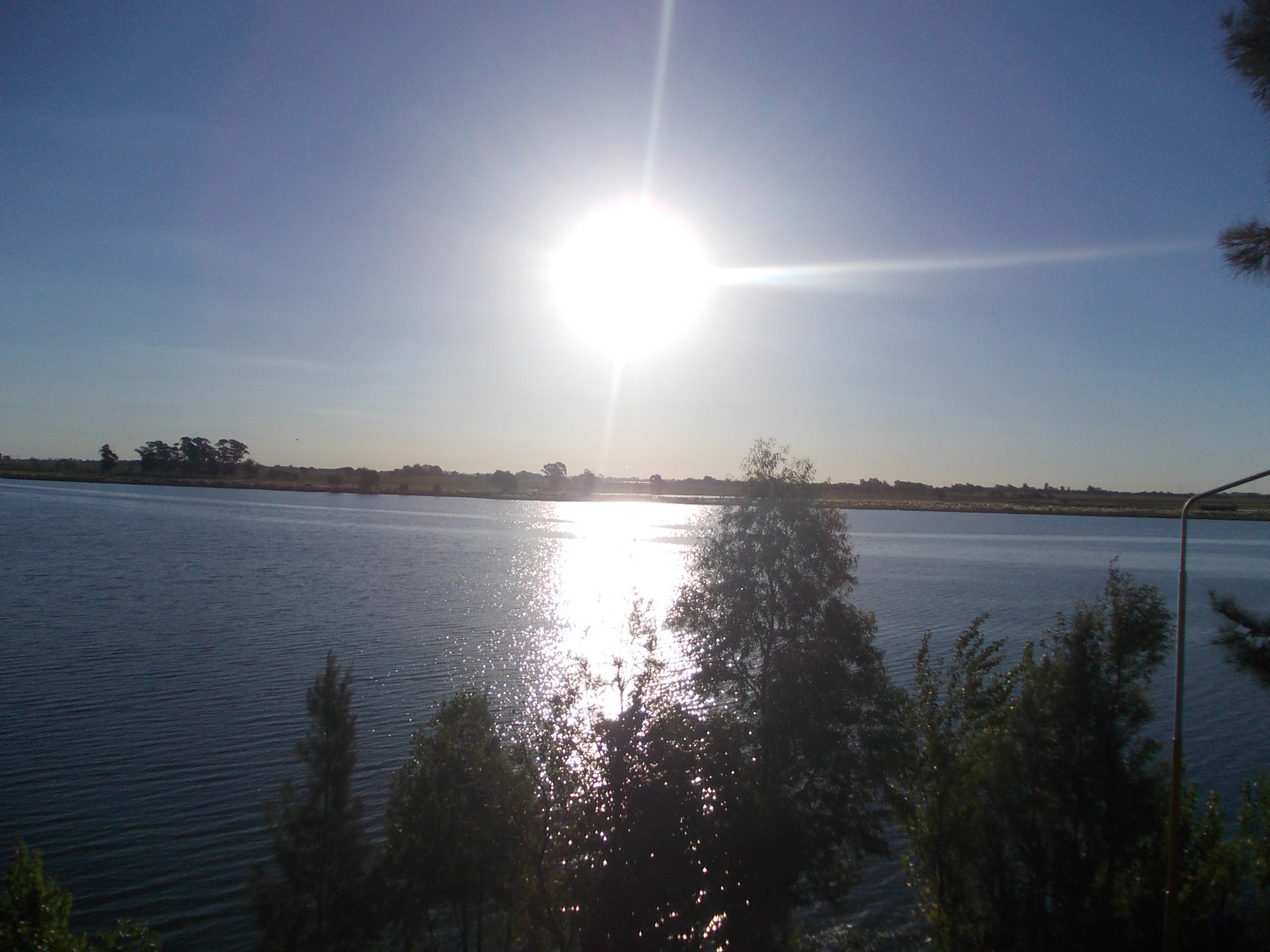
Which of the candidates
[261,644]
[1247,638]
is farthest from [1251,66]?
[261,644]

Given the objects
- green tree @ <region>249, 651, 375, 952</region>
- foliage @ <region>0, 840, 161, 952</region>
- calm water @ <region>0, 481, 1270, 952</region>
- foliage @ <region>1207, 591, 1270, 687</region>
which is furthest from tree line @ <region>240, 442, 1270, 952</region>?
foliage @ <region>1207, 591, 1270, 687</region>

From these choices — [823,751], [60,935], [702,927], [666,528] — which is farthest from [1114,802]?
[666,528]

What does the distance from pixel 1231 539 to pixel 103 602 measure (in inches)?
5452

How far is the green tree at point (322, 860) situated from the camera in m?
13.0

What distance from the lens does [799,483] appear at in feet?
67.4

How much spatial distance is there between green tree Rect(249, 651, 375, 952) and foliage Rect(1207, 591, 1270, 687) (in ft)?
42.5

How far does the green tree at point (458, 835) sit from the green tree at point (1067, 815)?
27.7 feet

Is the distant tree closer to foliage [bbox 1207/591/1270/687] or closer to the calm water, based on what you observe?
foliage [bbox 1207/591/1270/687]

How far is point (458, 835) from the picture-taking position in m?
13.8

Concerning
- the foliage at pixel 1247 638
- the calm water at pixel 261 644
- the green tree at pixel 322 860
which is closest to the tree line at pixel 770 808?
the green tree at pixel 322 860

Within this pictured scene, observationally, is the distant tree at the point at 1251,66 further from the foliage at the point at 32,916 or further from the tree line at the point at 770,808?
the foliage at the point at 32,916

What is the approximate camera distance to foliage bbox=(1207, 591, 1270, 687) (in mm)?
8453

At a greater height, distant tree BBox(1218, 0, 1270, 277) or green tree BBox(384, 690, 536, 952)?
distant tree BBox(1218, 0, 1270, 277)

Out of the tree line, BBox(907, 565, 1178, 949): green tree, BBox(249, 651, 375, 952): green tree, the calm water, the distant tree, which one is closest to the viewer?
the distant tree
